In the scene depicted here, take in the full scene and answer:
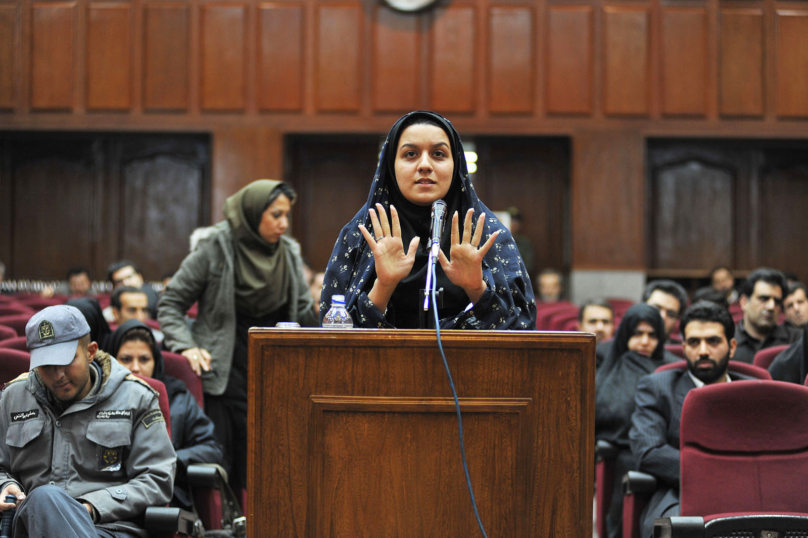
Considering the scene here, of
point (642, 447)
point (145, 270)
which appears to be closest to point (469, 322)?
point (642, 447)

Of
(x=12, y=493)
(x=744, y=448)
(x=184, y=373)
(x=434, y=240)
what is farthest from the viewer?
(x=184, y=373)

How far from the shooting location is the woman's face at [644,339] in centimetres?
438

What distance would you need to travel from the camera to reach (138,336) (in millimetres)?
3549

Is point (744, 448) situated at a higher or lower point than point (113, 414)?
lower

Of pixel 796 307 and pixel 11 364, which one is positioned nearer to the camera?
pixel 11 364

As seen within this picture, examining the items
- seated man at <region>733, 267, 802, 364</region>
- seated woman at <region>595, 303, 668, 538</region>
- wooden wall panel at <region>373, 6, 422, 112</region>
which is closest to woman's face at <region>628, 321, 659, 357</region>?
seated woman at <region>595, 303, 668, 538</region>

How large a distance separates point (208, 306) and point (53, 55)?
22.2ft

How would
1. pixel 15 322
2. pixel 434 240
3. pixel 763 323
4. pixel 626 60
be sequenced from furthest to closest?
1. pixel 626 60
2. pixel 15 322
3. pixel 763 323
4. pixel 434 240

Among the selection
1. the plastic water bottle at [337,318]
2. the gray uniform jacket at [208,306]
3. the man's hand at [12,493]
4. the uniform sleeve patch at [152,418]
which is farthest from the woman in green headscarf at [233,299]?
the plastic water bottle at [337,318]

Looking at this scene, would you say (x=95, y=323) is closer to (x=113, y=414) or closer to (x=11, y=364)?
(x=11, y=364)

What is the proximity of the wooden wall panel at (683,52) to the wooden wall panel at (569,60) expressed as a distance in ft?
2.77

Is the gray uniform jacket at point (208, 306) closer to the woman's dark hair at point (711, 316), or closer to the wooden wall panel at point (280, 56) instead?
the woman's dark hair at point (711, 316)

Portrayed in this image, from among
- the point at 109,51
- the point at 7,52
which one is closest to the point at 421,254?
the point at 109,51

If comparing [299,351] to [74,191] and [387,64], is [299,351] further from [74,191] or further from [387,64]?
[74,191]
